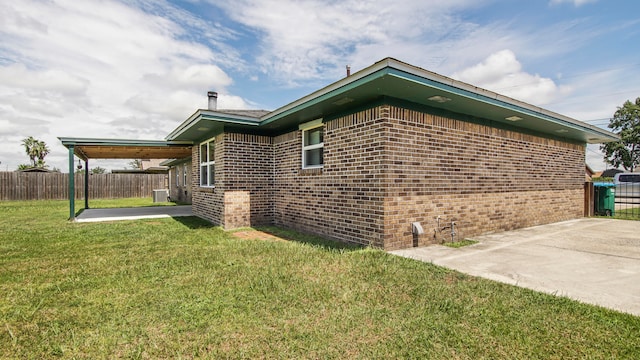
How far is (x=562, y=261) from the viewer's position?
15.4 feet

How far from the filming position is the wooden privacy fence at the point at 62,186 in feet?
67.4

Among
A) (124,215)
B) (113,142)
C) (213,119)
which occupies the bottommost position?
(124,215)

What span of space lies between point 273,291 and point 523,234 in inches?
254

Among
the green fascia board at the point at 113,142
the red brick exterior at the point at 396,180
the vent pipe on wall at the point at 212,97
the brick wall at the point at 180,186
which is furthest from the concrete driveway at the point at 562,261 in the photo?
the brick wall at the point at 180,186

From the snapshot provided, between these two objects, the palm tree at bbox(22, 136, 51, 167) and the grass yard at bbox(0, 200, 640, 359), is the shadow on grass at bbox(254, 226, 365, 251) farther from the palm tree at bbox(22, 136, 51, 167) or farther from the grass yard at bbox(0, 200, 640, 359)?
the palm tree at bbox(22, 136, 51, 167)

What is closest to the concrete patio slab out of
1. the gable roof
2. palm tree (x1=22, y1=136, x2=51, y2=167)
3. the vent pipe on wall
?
the gable roof

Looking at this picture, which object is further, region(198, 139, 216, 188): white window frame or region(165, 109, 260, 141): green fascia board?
region(198, 139, 216, 188): white window frame

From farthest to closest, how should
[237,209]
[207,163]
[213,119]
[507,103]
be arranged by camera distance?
[207,163], [237,209], [213,119], [507,103]

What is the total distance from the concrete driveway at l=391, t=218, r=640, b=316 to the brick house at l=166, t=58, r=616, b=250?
31.2 inches

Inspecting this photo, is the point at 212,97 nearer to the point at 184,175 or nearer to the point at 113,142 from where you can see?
the point at 113,142

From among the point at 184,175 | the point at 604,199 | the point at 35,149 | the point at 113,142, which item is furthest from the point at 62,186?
the point at 35,149

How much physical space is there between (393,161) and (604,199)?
34.2 feet

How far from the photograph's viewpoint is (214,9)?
25.2ft

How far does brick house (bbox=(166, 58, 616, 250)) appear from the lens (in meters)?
5.41
